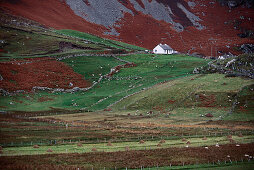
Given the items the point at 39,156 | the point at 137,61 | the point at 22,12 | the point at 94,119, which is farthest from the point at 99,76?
the point at 39,156

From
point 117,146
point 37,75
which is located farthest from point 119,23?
point 117,146

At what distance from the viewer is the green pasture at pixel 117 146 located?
41.3 meters

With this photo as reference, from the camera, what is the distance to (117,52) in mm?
141375

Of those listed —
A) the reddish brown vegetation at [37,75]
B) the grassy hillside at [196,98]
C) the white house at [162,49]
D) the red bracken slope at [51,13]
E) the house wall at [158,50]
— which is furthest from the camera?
the red bracken slope at [51,13]

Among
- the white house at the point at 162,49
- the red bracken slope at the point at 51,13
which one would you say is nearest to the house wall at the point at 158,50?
the white house at the point at 162,49

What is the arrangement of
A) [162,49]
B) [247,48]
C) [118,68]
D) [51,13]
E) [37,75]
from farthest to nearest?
[247,48], [51,13], [162,49], [118,68], [37,75]

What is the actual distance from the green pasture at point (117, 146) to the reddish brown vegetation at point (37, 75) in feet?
175

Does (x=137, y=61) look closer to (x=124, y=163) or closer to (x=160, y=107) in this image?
(x=160, y=107)

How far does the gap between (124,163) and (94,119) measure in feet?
119

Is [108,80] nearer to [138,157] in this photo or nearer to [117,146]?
[117,146]

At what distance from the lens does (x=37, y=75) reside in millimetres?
106500

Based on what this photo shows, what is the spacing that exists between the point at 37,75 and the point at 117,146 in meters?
68.2

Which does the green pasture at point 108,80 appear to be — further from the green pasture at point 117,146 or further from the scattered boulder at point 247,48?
the scattered boulder at point 247,48

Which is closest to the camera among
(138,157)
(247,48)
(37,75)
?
(138,157)
